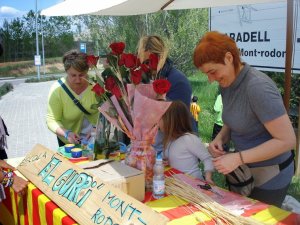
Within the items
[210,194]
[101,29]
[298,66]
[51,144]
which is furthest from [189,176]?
[101,29]

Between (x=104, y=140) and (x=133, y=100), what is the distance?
0.56 m

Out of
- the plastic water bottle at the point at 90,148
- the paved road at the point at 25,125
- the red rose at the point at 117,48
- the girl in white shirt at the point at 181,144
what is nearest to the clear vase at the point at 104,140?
the plastic water bottle at the point at 90,148

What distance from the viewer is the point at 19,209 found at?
1.86 m

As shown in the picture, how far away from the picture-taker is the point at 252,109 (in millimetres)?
1605

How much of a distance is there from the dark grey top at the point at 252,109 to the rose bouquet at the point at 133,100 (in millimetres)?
402

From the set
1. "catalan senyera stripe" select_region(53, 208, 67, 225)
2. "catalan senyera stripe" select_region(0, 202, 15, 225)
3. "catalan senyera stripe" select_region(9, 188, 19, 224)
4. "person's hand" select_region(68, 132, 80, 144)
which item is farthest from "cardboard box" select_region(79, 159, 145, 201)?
"person's hand" select_region(68, 132, 80, 144)

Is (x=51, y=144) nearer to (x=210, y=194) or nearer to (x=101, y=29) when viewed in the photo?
(x=210, y=194)

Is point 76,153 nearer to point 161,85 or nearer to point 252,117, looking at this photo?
point 161,85

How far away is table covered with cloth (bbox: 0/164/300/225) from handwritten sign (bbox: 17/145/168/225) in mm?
39

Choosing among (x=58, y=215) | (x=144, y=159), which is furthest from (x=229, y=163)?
(x=58, y=215)

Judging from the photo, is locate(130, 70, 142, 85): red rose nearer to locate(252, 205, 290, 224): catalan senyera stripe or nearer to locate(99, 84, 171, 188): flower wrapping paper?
locate(99, 84, 171, 188): flower wrapping paper

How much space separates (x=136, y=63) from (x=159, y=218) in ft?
2.50

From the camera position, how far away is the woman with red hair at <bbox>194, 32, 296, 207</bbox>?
1.54m

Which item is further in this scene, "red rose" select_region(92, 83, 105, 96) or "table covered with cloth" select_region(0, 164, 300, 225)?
"red rose" select_region(92, 83, 105, 96)
